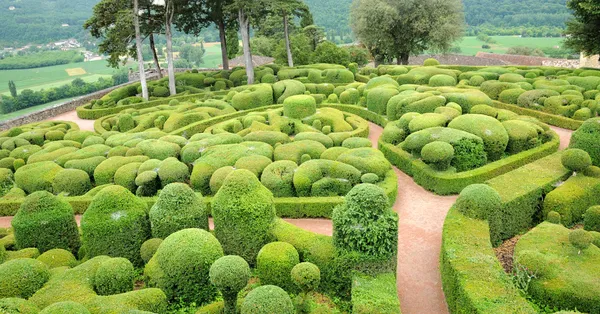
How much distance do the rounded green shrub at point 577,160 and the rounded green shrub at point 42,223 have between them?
18063mm

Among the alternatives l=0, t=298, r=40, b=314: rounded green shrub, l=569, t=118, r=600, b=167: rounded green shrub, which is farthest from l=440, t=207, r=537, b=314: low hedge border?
l=0, t=298, r=40, b=314: rounded green shrub

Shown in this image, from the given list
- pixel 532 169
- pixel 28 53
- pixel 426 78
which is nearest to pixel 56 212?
pixel 532 169

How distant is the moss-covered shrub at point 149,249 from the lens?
12.7 metres

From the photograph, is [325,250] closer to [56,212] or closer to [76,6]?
[56,212]

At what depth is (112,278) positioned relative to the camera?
432 inches

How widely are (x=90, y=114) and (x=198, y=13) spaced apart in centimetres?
1542

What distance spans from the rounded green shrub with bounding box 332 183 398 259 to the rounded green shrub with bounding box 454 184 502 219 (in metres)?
3.72

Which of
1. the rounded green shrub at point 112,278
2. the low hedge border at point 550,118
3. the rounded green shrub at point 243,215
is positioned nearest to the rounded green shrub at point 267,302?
the rounded green shrub at point 243,215

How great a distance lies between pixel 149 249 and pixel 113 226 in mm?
1311

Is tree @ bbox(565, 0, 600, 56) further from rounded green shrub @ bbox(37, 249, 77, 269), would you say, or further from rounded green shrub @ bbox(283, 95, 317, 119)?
rounded green shrub @ bbox(37, 249, 77, 269)

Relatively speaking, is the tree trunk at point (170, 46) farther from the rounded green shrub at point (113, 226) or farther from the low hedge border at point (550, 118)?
the low hedge border at point (550, 118)

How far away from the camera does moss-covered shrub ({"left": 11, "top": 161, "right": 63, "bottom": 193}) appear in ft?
61.8

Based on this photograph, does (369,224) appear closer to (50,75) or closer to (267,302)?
(267,302)

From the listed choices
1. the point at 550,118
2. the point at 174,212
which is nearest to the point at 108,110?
the point at 174,212
